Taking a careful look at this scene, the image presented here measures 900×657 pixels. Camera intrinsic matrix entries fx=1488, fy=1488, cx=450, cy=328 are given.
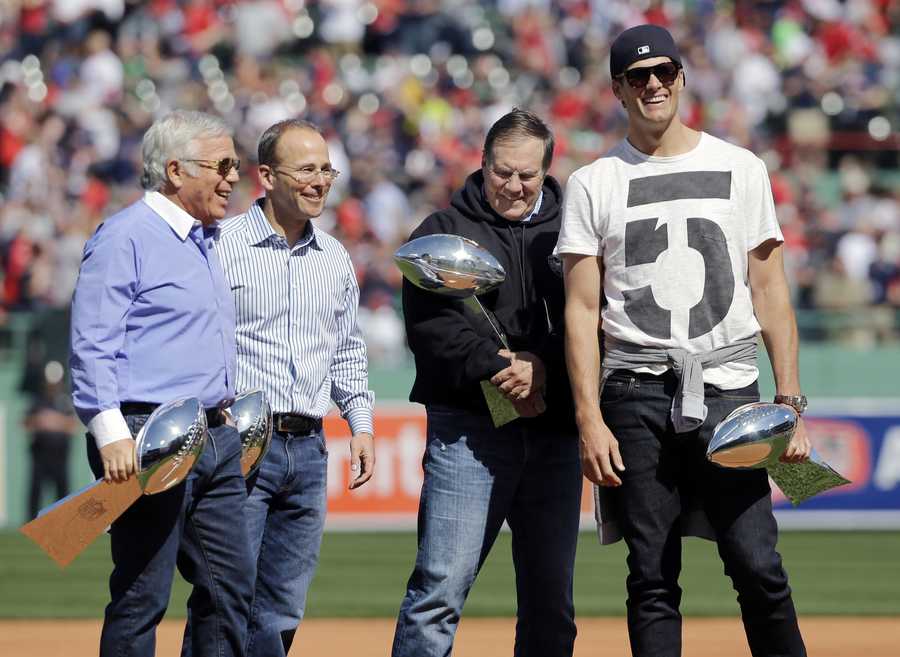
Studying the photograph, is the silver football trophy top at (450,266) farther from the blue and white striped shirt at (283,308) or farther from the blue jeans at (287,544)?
the blue jeans at (287,544)

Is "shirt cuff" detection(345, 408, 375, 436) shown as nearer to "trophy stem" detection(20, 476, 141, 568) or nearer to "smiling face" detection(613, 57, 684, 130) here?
"trophy stem" detection(20, 476, 141, 568)

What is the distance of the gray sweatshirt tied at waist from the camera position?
4.77m

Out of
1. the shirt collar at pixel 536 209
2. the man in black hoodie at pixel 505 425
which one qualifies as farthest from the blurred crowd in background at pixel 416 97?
the man in black hoodie at pixel 505 425

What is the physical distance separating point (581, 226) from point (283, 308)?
1190mm

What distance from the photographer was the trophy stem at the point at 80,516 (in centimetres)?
462

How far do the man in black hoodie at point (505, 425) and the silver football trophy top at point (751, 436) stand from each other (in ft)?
2.30

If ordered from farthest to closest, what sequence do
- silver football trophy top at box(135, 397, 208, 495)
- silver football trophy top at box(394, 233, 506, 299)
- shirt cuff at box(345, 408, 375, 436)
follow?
shirt cuff at box(345, 408, 375, 436), silver football trophy top at box(394, 233, 506, 299), silver football trophy top at box(135, 397, 208, 495)

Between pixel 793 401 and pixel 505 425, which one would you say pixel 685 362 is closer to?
pixel 793 401

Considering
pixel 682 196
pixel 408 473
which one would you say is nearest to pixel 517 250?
pixel 682 196

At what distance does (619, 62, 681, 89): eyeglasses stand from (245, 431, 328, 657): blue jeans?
177 centimetres

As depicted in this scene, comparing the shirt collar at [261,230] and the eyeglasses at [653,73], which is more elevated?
the eyeglasses at [653,73]

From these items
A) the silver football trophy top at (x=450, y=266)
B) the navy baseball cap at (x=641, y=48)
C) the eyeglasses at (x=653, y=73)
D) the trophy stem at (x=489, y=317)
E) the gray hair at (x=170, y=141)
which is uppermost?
the navy baseball cap at (x=641, y=48)

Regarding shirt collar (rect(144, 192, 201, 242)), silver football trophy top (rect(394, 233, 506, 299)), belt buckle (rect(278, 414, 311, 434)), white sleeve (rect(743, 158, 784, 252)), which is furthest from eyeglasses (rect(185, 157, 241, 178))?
white sleeve (rect(743, 158, 784, 252))

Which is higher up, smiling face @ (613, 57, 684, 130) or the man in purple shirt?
smiling face @ (613, 57, 684, 130)
